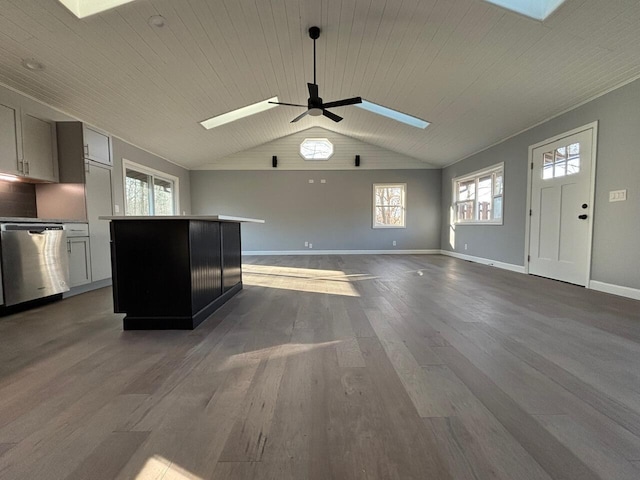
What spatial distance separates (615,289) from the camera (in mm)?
3342

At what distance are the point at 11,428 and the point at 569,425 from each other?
224cm

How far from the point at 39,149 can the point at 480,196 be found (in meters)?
7.41

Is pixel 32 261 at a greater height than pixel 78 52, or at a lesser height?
lesser

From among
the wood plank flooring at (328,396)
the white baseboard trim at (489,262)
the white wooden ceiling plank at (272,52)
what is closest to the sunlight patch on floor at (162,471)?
the wood plank flooring at (328,396)

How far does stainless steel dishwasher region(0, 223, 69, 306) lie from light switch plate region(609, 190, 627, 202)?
6.33 metres

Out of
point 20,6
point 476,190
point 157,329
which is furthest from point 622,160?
point 20,6

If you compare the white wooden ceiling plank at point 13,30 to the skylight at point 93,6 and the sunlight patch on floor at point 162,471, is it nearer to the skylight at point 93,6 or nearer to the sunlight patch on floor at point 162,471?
the skylight at point 93,6

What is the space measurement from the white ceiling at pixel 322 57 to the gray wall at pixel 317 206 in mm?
2745

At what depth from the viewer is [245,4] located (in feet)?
9.80

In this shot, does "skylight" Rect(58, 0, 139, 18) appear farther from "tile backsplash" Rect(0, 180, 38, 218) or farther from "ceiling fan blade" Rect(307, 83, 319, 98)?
"tile backsplash" Rect(0, 180, 38, 218)

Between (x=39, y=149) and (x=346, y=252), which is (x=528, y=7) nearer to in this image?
(x=39, y=149)

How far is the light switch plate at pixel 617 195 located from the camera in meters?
3.27

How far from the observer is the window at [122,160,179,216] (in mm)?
5379

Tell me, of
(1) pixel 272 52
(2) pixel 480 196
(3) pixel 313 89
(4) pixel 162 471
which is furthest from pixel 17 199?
(2) pixel 480 196
